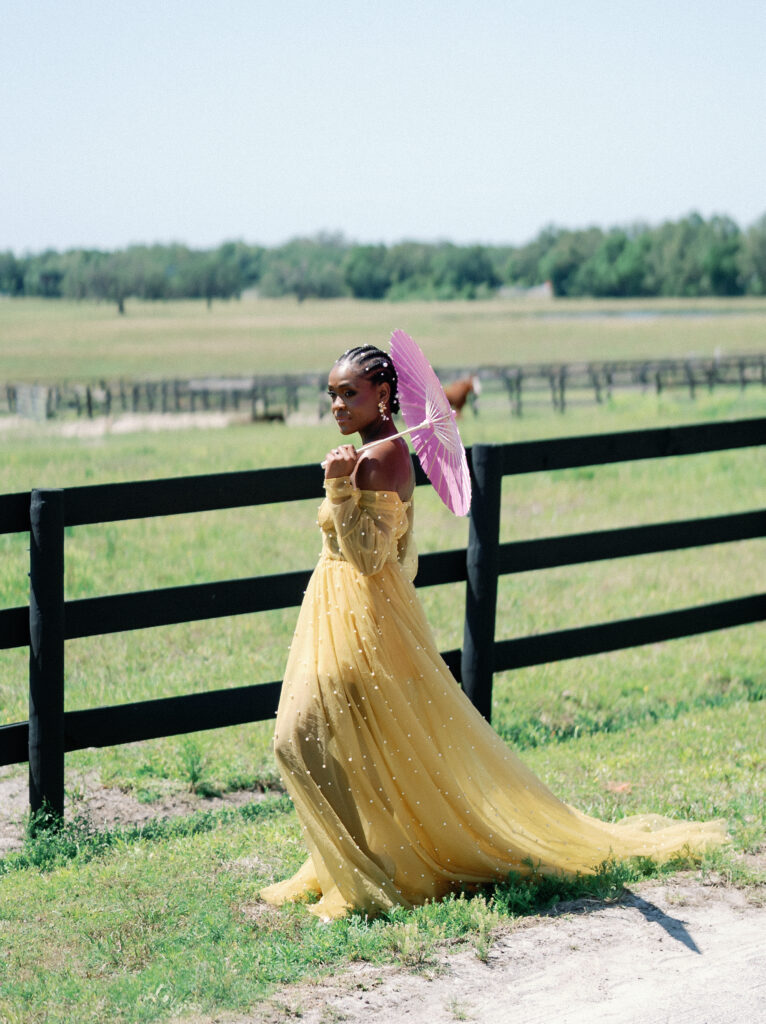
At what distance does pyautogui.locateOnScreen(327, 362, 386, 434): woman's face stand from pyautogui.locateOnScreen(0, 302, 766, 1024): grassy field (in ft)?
5.35

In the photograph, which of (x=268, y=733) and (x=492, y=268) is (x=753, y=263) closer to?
(x=492, y=268)

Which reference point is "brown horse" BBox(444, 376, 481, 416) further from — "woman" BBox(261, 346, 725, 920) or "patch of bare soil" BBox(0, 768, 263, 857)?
"woman" BBox(261, 346, 725, 920)

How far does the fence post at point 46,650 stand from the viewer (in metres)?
4.94

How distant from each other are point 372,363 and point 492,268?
142m

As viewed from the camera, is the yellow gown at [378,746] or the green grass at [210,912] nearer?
the green grass at [210,912]

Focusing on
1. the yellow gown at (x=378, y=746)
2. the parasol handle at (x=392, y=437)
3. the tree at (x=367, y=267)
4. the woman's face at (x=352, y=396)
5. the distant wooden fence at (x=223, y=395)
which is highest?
the tree at (x=367, y=267)

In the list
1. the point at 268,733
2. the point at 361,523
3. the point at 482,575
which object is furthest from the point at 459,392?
the point at 361,523

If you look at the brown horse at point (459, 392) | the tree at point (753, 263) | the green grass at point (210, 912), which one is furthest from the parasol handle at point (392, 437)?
the tree at point (753, 263)

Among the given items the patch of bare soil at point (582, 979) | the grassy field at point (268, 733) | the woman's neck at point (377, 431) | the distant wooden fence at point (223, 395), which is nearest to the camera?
the patch of bare soil at point (582, 979)

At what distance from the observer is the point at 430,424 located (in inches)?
169

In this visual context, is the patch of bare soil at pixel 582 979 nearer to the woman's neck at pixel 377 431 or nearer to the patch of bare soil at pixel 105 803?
the woman's neck at pixel 377 431

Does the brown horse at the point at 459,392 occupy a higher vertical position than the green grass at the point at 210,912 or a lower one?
higher

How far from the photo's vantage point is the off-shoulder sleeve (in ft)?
13.3

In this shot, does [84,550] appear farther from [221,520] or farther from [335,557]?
[335,557]
